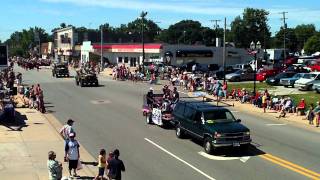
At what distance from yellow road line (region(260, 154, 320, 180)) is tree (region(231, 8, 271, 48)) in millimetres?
137531

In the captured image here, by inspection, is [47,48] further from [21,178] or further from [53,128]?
[21,178]

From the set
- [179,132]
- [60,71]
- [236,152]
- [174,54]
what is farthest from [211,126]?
[174,54]

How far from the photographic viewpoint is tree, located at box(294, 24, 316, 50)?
6875 inches

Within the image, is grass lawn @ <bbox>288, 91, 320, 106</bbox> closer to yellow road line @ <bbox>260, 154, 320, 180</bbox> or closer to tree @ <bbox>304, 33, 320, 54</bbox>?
yellow road line @ <bbox>260, 154, 320, 180</bbox>

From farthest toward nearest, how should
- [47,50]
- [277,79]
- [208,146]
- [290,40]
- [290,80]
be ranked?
1. [290,40]
2. [47,50]
3. [277,79]
4. [290,80]
5. [208,146]

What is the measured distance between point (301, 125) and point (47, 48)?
144964mm

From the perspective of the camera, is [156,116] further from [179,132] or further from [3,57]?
[3,57]

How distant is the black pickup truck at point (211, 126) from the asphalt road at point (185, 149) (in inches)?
18.1

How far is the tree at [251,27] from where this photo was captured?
6107 inches

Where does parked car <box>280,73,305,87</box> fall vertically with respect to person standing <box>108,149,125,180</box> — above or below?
above

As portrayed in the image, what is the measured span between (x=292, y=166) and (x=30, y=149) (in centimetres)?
917

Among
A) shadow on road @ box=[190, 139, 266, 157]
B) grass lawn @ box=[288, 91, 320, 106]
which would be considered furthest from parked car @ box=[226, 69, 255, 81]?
shadow on road @ box=[190, 139, 266, 157]

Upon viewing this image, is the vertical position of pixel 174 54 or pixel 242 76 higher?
pixel 174 54

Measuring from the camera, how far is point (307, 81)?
44.6m
